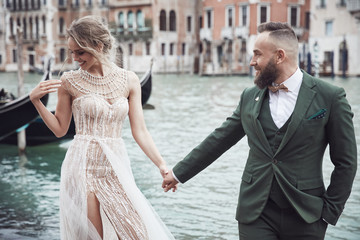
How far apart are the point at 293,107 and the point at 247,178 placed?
269mm

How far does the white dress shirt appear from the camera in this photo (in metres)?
1.94

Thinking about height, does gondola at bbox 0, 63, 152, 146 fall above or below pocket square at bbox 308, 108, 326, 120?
below

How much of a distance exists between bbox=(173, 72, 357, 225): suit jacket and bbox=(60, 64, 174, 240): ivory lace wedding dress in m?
0.42

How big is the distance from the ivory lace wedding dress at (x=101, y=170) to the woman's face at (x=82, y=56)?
0.03 metres

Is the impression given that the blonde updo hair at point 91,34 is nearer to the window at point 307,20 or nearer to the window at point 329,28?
the window at point 329,28

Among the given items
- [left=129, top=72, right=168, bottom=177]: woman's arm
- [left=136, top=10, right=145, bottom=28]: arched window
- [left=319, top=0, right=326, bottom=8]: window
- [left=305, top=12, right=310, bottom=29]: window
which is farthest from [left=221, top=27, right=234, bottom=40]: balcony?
[left=129, top=72, right=168, bottom=177]: woman's arm

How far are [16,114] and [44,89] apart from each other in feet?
20.2

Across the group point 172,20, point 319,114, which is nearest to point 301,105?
point 319,114

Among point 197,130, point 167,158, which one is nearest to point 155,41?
point 197,130

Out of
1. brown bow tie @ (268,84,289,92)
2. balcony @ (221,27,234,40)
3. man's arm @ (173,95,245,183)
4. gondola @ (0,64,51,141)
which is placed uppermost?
brown bow tie @ (268,84,289,92)

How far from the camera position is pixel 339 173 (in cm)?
194

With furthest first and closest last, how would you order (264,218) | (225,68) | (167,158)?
(225,68) → (167,158) → (264,218)

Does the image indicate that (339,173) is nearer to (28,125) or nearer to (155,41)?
(28,125)

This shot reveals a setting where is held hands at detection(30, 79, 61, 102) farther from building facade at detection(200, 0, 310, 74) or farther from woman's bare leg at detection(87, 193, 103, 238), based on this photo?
building facade at detection(200, 0, 310, 74)
